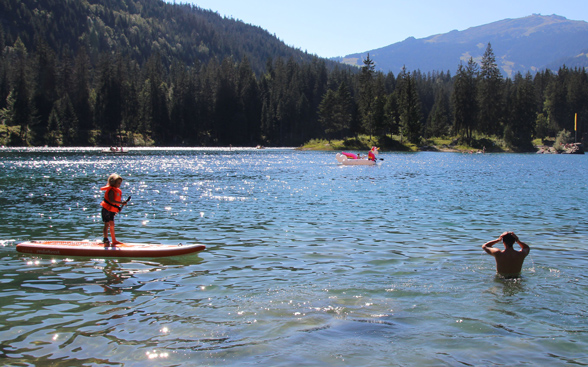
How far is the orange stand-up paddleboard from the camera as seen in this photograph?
45.6 feet

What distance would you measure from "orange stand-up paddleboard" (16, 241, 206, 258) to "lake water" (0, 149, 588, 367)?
277 millimetres

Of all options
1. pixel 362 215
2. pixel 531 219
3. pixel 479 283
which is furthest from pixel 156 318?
pixel 531 219

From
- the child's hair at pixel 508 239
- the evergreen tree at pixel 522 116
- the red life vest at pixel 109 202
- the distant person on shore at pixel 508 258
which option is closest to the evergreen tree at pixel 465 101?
the evergreen tree at pixel 522 116

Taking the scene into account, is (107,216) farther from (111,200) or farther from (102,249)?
(102,249)

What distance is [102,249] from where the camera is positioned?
14.1m

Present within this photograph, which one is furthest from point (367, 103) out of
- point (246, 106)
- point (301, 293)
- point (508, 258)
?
point (301, 293)

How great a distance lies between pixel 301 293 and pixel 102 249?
726cm

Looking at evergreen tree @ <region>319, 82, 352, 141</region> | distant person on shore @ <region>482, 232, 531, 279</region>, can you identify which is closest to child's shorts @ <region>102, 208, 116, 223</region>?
distant person on shore @ <region>482, 232, 531, 279</region>

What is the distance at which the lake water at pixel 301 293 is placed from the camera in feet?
24.8

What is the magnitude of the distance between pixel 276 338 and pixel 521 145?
138 meters

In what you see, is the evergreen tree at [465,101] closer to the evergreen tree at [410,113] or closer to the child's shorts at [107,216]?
the evergreen tree at [410,113]

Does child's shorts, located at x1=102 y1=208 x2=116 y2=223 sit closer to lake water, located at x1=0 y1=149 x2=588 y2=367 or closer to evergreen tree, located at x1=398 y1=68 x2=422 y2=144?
lake water, located at x1=0 y1=149 x2=588 y2=367

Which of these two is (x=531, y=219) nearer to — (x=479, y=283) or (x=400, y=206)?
(x=400, y=206)

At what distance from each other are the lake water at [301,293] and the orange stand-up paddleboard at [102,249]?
277 millimetres
